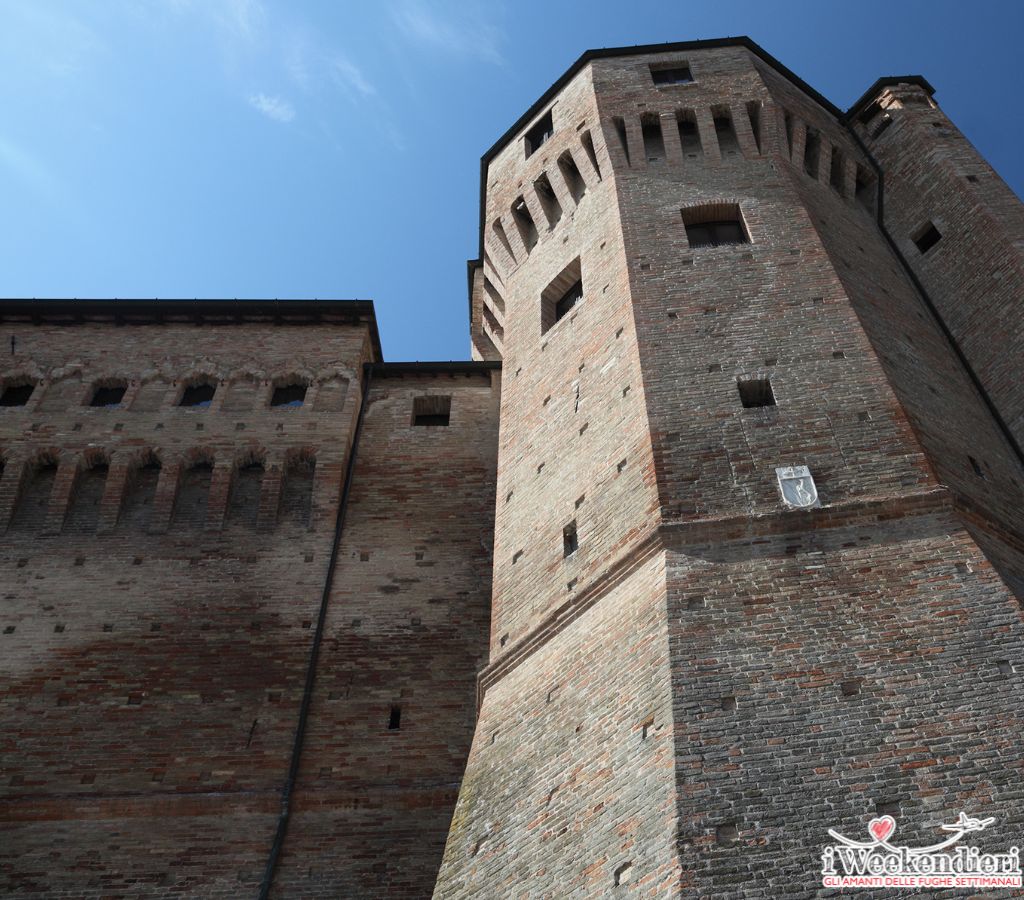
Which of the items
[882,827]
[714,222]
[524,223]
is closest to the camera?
[882,827]

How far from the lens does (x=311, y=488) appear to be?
13641mm

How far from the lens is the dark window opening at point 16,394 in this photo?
15.4 m

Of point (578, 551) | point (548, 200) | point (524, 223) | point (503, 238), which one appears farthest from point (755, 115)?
point (578, 551)

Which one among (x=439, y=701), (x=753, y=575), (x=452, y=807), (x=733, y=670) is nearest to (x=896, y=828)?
(x=733, y=670)

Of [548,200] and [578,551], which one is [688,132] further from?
[578,551]

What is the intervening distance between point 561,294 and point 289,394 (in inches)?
184

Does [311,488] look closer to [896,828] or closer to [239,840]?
[239,840]

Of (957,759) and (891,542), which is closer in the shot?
(957,759)

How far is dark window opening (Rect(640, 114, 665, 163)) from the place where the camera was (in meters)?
14.4

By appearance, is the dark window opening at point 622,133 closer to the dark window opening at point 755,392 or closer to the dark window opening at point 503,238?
the dark window opening at point 503,238

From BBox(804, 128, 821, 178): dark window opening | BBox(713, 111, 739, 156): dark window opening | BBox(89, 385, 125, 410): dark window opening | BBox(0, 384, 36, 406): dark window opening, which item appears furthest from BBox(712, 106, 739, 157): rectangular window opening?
BBox(0, 384, 36, 406): dark window opening

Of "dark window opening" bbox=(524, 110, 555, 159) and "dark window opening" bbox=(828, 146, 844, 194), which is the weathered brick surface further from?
"dark window opening" bbox=(524, 110, 555, 159)

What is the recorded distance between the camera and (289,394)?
50.5 feet

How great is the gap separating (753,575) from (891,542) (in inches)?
44.6
